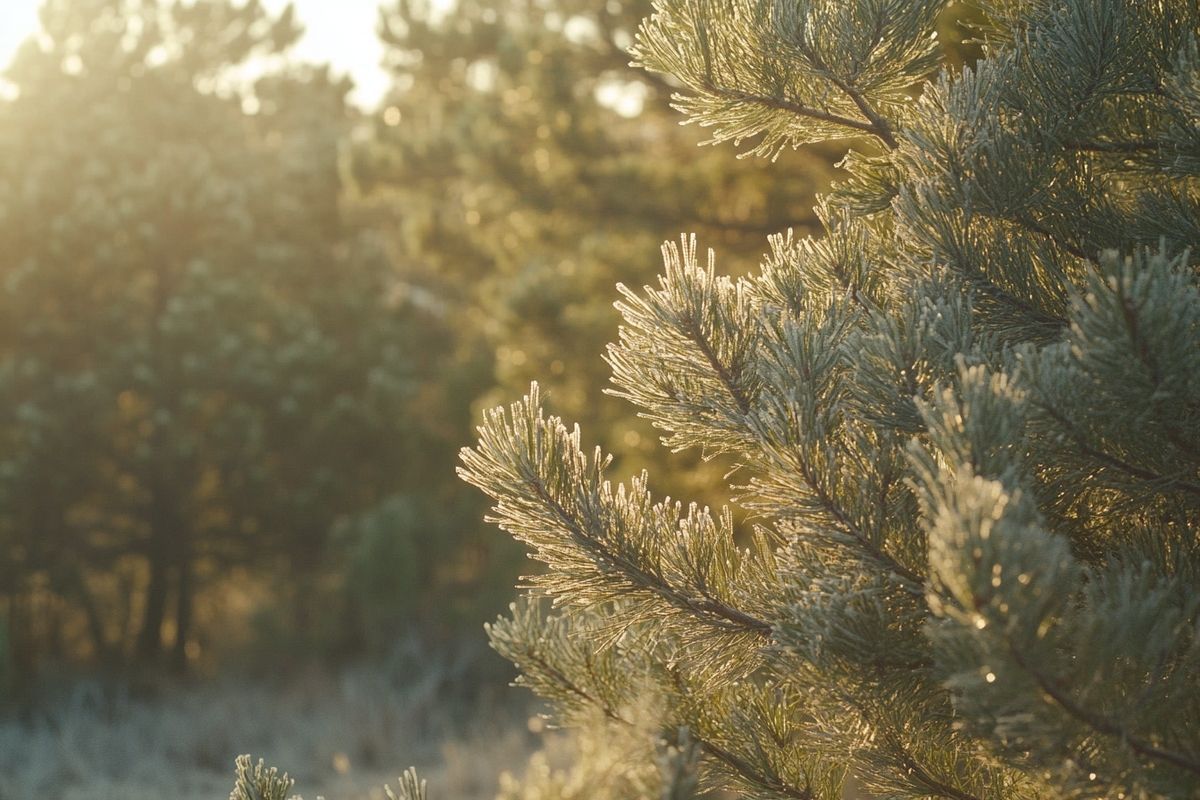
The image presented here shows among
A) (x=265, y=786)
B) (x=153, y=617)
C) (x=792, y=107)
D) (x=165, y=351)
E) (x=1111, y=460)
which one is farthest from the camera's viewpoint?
(x=153, y=617)

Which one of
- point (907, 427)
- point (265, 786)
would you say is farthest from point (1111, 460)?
point (265, 786)

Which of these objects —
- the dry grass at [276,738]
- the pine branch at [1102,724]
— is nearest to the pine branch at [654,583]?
the pine branch at [1102,724]

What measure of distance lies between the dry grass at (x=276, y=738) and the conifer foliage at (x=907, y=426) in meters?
5.30

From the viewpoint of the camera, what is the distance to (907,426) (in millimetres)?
2119

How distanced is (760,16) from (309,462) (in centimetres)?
1131

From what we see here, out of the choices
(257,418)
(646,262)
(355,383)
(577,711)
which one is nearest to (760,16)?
(577,711)

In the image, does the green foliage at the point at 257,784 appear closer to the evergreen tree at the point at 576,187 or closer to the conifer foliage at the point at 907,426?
the conifer foliage at the point at 907,426

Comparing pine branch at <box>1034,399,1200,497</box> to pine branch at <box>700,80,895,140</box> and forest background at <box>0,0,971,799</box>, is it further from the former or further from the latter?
forest background at <box>0,0,971,799</box>

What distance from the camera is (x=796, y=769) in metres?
2.56

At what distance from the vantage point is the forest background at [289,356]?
9016 mm

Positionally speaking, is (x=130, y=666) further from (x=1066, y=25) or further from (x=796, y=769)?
(x=1066, y=25)

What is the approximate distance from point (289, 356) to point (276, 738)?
442cm

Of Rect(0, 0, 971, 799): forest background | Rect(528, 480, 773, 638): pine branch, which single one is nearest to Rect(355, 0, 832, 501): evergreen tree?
Rect(0, 0, 971, 799): forest background

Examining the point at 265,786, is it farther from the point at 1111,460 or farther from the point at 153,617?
the point at 153,617
